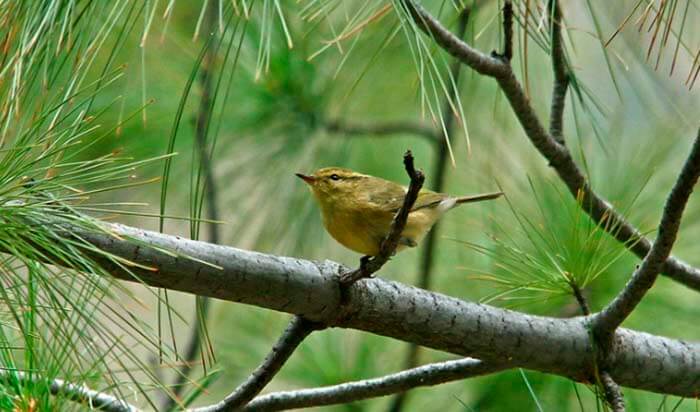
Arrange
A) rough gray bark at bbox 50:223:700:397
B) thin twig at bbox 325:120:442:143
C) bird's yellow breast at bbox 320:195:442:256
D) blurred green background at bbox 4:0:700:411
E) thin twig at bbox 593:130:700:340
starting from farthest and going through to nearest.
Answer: thin twig at bbox 325:120:442:143 → blurred green background at bbox 4:0:700:411 → bird's yellow breast at bbox 320:195:442:256 → thin twig at bbox 593:130:700:340 → rough gray bark at bbox 50:223:700:397

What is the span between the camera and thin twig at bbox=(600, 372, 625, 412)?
50.3 inches

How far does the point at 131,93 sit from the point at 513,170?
2.93 ft

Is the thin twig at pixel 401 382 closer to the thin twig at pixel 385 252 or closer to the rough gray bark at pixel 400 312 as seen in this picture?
the rough gray bark at pixel 400 312

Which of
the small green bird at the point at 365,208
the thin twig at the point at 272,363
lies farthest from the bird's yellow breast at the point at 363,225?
the thin twig at the point at 272,363

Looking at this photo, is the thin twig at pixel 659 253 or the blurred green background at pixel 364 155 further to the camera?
the blurred green background at pixel 364 155

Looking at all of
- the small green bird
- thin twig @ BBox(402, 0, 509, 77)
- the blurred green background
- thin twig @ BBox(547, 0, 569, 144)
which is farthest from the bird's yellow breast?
thin twig @ BBox(402, 0, 509, 77)

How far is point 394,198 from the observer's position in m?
1.95

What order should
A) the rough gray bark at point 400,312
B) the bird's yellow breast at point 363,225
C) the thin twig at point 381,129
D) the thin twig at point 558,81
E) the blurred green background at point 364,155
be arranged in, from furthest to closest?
the thin twig at point 381,129 → the blurred green background at point 364,155 → the bird's yellow breast at point 363,225 → the thin twig at point 558,81 → the rough gray bark at point 400,312

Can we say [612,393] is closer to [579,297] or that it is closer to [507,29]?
[579,297]

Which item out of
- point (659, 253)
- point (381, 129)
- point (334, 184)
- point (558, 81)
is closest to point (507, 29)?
point (558, 81)

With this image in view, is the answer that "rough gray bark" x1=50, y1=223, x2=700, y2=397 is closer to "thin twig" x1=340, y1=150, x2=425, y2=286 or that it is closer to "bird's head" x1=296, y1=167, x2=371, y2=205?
"thin twig" x1=340, y1=150, x2=425, y2=286

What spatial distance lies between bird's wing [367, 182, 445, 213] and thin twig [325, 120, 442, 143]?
32 centimetres

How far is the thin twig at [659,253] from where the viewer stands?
119 cm

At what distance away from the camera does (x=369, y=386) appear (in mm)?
1417
